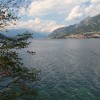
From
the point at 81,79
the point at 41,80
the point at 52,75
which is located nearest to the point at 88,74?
the point at 81,79

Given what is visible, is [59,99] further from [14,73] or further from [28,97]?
[14,73]

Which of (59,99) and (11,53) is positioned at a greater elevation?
(11,53)

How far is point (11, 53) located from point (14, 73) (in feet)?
9.84

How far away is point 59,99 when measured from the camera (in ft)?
167

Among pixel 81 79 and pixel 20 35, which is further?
pixel 81 79

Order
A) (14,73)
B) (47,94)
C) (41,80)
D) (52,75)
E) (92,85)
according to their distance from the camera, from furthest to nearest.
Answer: (52,75) < (41,80) < (92,85) < (47,94) < (14,73)

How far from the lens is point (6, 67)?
23.3 meters

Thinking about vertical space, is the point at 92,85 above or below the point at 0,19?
below

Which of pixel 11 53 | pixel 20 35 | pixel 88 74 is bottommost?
pixel 88 74

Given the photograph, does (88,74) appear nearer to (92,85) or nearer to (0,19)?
(92,85)

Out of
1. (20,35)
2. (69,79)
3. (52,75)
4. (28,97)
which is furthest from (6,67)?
(52,75)

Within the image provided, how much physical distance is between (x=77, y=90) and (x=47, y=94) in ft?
28.8

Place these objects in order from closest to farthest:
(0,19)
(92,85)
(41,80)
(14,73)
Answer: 1. (0,19)
2. (14,73)
3. (92,85)
4. (41,80)

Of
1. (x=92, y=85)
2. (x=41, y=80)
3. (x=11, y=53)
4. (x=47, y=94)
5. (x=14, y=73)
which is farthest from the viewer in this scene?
(x=41, y=80)
